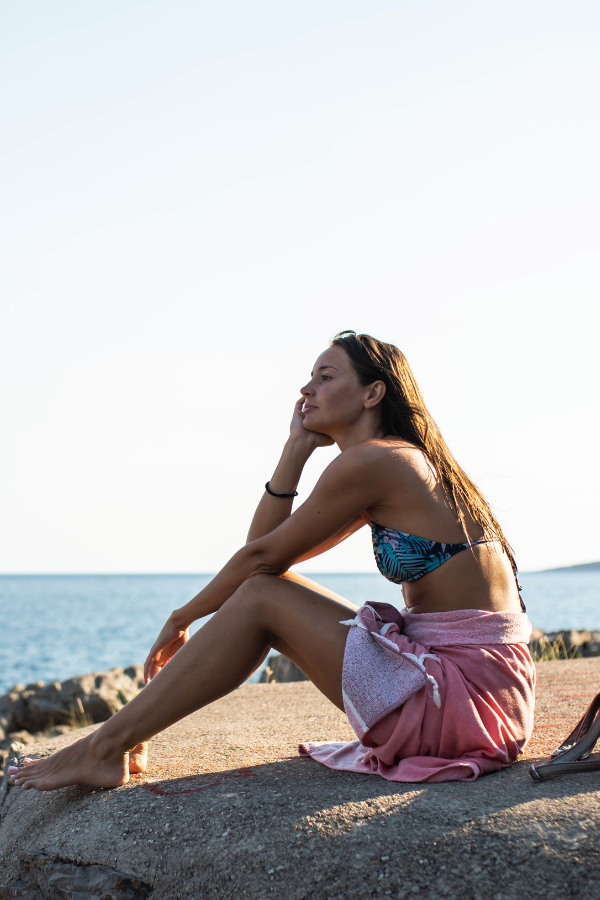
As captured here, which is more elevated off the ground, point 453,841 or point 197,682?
point 197,682

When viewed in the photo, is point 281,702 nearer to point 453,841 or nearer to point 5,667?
point 453,841

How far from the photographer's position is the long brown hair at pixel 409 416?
3.01 metres

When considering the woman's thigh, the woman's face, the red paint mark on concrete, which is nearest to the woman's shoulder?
the woman's face

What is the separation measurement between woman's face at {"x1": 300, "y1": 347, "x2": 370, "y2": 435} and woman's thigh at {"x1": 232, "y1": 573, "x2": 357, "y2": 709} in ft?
2.62

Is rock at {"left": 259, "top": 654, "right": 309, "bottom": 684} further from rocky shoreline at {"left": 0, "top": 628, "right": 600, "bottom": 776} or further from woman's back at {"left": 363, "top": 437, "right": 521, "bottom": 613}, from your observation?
woman's back at {"left": 363, "top": 437, "right": 521, "bottom": 613}

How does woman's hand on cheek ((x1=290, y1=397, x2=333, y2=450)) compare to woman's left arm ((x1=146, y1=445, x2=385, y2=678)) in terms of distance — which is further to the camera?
woman's hand on cheek ((x1=290, y1=397, x2=333, y2=450))

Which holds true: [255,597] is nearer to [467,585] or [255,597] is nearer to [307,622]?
[307,622]

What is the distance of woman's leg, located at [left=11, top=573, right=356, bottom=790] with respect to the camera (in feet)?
9.27

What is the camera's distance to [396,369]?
3.32 m

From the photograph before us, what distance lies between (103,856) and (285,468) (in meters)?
1.76

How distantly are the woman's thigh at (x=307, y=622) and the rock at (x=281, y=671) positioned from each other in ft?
16.7

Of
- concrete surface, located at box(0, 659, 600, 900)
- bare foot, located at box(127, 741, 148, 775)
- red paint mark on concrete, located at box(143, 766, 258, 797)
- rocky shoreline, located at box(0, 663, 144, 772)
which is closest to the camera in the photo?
concrete surface, located at box(0, 659, 600, 900)

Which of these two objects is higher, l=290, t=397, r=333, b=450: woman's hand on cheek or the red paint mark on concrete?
l=290, t=397, r=333, b=450: woman's hand on cheek

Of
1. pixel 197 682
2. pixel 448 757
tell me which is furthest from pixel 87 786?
pixel 448 757
